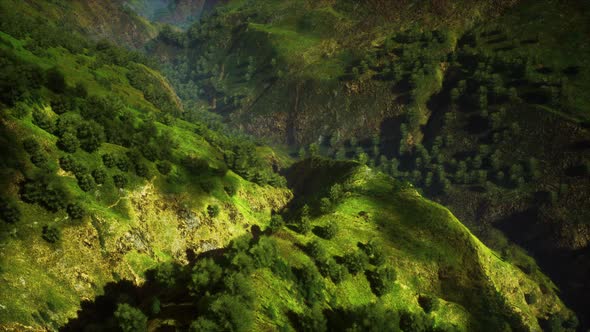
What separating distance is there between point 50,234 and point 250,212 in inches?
1747

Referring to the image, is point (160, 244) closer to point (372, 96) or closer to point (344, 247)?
point (344, 247)

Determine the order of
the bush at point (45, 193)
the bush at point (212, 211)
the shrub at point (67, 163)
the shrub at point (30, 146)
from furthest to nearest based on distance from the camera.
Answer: the bush at point (212, 211)
the shrub at point (67, 163)
the shrub at point (30, 146)
the bush at point (45, 193)

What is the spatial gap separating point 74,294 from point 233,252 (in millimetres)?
26085

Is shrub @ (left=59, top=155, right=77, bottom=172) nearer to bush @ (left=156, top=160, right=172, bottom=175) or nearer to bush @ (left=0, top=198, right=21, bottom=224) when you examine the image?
bush @ (left=0, top=198, right=21, bottom=224)

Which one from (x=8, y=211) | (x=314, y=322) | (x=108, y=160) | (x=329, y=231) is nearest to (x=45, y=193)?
(x=8, y=211)

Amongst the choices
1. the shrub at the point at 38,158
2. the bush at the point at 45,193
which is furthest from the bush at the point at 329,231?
the shrub at the point at 38,158

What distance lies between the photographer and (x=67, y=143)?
197 feet

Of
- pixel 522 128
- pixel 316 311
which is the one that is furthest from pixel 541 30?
pixel 316 311

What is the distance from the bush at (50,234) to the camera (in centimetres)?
5153

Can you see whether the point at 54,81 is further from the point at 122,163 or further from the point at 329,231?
the point at 329,231

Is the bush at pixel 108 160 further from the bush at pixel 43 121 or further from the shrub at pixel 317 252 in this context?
the shrub at pixel 317 252

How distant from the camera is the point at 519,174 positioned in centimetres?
11850

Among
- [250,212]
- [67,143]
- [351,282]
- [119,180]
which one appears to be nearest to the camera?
[351,282]

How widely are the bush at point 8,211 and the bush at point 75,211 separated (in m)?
7.03
